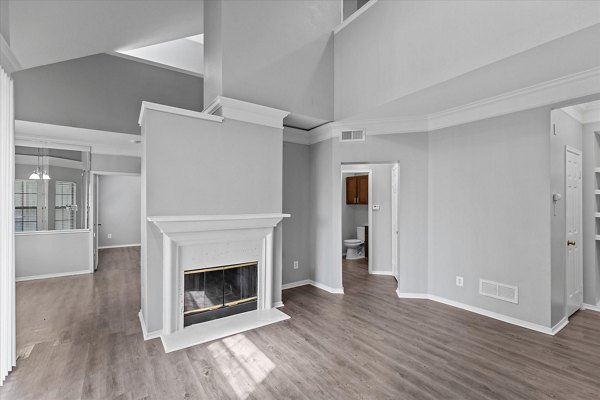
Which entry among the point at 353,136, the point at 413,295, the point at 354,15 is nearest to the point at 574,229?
the point at 413,295

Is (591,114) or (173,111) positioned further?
(591,114)

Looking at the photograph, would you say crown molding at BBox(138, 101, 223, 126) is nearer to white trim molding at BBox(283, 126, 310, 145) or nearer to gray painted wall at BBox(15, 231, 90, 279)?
white trim molding at BBox(283, 126, 310, 145)

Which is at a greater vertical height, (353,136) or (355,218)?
(353,136)

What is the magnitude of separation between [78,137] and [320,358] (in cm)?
591

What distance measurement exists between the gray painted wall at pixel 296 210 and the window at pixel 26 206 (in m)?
4.68

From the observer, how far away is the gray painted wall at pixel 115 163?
629 centimetres

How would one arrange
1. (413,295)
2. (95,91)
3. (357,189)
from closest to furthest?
1. (413,295)
2. (95,91)
3. (357,189)

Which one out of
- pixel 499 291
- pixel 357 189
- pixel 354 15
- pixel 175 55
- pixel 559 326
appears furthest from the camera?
pixel 357 189

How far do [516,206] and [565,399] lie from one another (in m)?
1.95

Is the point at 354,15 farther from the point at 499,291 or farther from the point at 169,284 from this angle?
the point at 169,284

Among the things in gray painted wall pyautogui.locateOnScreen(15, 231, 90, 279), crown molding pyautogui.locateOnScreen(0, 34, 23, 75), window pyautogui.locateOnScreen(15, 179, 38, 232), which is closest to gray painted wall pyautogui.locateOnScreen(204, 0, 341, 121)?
crown molding pyautogui.locateOnScreen(0, 34, 23, 75)

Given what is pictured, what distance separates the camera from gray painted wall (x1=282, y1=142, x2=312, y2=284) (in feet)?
15.5

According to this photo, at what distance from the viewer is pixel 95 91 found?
5113 millimetres

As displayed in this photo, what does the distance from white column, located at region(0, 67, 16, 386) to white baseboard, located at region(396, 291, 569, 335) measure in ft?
14.2
